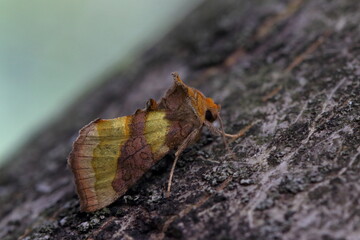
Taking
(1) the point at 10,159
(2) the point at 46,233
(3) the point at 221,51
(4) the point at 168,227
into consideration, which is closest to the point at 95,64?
(1) the point at 10,159

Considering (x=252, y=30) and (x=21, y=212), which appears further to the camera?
(x=252, y=30)

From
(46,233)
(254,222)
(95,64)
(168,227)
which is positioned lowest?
(254,222)

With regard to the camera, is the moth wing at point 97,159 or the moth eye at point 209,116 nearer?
the moth wing at point 97,159

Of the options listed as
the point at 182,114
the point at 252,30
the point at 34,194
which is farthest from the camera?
the point at 252,30

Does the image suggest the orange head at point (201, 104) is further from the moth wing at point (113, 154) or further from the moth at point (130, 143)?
the moth wing at point (113, 154)

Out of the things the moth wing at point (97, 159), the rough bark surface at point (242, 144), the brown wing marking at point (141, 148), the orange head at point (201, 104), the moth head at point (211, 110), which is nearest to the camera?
the rough bark surface at point (242, 144)

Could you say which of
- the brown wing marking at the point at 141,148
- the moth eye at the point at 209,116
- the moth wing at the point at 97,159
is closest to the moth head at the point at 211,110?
the moth eye at the point at 209,116

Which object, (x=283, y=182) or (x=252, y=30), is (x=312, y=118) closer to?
(x=283, y=182)

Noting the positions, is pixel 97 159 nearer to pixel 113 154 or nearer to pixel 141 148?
pixel 113 154
